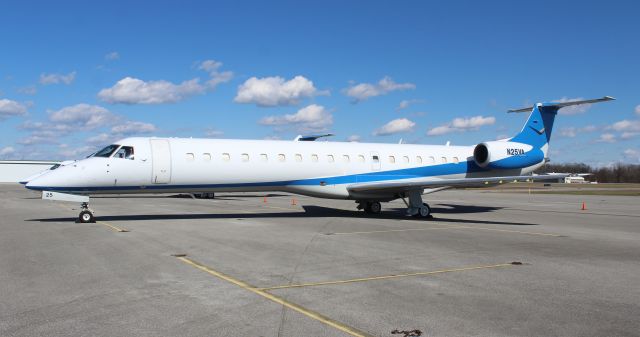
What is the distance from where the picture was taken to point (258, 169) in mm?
19219

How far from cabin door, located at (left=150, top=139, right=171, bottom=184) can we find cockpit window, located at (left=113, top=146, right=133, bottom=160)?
0.69 metres

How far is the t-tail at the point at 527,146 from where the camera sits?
23.6 meters

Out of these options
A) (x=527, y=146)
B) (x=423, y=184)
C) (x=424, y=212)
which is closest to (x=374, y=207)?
(x=424, y=212)

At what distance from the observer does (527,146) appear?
24.9m

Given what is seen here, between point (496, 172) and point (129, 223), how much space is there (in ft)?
51.9

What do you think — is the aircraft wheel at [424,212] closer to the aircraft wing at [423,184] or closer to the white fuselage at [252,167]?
the aircraft wing at [423,184]

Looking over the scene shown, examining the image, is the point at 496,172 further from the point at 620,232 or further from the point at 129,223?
the point at 129,223

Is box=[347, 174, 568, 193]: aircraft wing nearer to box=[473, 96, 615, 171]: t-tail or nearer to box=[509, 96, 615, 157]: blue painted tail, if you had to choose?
box=[473, 96, 615, 171]: t-tail

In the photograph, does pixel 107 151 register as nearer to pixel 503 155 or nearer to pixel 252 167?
pixel 252 167

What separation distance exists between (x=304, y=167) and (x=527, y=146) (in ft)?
37.3

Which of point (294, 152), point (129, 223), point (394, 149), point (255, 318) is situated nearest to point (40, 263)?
point (255, 318)

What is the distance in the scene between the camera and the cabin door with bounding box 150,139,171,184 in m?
17.6

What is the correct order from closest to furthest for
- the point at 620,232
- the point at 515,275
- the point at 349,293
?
the point at 349,293 → the point at 515,275 → the point at 620,232

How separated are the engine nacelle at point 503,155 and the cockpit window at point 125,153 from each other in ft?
48.6
